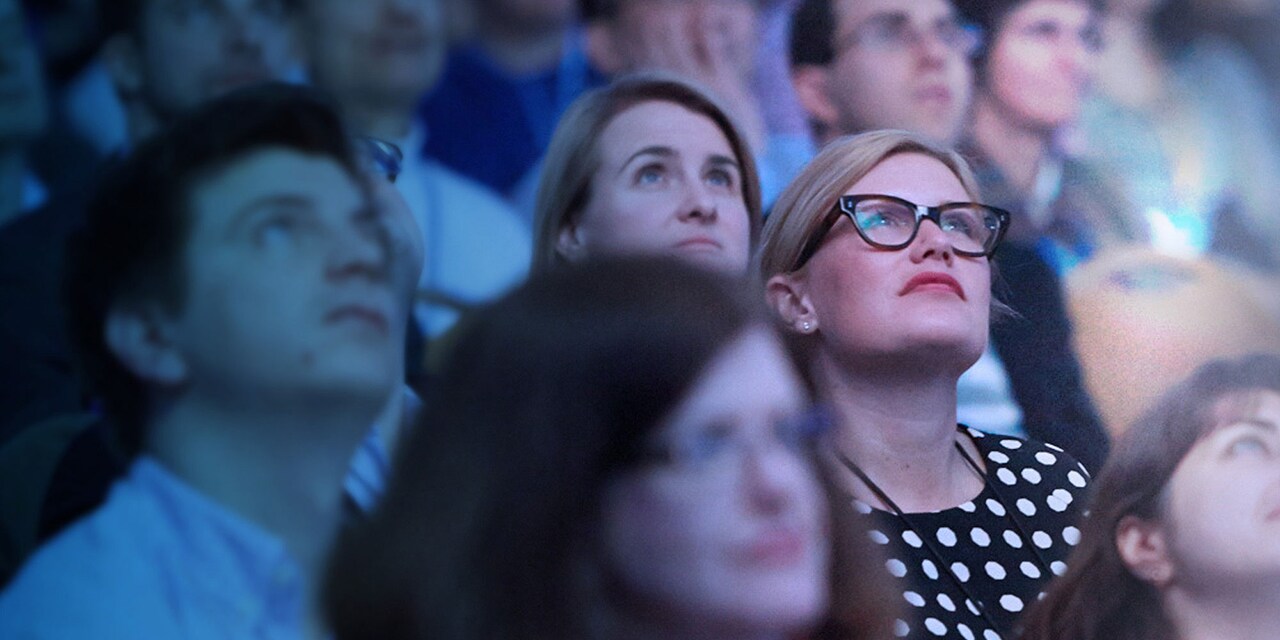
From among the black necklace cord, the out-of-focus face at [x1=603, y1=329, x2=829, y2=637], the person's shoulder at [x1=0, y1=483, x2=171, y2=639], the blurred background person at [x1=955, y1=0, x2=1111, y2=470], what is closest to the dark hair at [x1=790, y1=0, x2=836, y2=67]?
the blurred background person at [x1=955, y1=0, x2=1111, y2=470]


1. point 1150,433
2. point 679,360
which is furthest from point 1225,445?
point 679,360

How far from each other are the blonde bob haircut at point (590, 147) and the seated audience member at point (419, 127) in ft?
0.33

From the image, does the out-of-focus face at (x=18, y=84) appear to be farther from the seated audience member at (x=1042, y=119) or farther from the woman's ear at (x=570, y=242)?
the seated audience member at (x=1042, y=119)

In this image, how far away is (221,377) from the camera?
1391mm

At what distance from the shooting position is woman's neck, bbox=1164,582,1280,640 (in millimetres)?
1729

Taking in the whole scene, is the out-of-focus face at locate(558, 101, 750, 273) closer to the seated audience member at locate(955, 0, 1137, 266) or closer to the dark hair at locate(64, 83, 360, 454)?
the dark hair at locate(64, 83, 360, 454)

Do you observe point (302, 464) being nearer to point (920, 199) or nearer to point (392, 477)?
point (392, 477)

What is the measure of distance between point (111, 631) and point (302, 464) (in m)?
0.24

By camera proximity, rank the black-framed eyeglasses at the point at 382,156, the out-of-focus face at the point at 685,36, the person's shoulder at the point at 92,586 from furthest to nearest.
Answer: the out-of-focus face at the point at 685,36, the black-framed eyeglasses at the point at 382,156, the person's shoulder at the point at 92,586

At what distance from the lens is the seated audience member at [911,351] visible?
1757mm

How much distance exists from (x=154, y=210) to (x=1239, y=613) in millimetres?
1379

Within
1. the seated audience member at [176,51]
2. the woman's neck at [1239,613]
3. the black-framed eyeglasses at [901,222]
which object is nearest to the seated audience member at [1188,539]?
the woman's neck at [1239,613]

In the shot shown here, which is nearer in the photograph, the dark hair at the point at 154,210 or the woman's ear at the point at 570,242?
the dark hair at the point at 154,210

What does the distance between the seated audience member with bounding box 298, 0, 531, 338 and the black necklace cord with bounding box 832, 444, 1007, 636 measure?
20.7 inches
